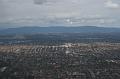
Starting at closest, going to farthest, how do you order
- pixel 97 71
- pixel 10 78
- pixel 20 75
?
pixel 10 78, pixel 20 75, pixel 97 71

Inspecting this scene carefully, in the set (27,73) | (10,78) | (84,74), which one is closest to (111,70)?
(84,74)

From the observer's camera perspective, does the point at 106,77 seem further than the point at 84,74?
No

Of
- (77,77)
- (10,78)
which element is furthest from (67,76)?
(10,78)

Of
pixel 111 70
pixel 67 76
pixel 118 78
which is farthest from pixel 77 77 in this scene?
pixel 111 70

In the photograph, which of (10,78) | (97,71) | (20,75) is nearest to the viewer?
(10,78)

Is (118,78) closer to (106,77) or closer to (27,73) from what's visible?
(106,77)

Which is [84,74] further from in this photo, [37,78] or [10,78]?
[10,78]

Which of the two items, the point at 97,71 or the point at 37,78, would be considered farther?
the point at 97,71
